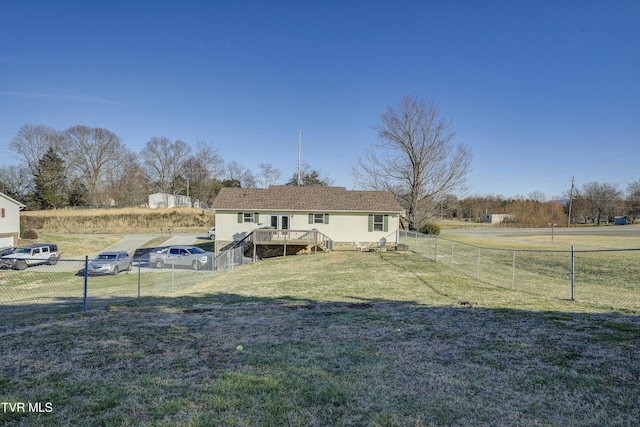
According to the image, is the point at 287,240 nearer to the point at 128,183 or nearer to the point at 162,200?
the point at 162,200

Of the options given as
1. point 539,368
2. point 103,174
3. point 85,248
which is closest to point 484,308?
point 539,368

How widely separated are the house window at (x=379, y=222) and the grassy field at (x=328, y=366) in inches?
774

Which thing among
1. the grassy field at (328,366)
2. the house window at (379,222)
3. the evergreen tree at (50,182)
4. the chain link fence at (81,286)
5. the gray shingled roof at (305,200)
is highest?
the evergreen tree at (50,182)

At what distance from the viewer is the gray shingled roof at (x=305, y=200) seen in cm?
2862

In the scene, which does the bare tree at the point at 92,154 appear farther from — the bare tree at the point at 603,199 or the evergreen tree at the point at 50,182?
the bare tree at the point at 603,199

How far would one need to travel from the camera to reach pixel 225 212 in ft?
92.5

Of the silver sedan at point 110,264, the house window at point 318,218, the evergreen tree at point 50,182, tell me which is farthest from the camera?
the evergreen tree at point 50,182

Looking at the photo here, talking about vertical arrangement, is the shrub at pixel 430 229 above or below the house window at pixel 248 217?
below

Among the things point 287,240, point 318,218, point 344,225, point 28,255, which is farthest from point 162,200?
point 344,225

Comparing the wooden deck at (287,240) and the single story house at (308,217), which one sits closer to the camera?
the wooden deck at (287,240)

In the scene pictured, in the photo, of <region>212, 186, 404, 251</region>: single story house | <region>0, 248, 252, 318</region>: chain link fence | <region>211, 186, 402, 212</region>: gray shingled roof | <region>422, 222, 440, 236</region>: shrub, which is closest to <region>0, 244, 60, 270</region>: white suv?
<region>0, 248, 252, 318</region>: chain link fence

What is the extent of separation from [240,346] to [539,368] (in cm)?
426

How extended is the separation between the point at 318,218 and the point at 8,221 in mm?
28178

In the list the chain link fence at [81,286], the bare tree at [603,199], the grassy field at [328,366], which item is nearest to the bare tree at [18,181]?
the chain link fence at [81,286]
